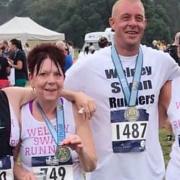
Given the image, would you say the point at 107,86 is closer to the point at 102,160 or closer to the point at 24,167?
the point at 102,160

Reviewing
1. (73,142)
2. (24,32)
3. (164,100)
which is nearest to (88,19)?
(24,32)

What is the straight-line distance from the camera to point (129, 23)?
13.4ft

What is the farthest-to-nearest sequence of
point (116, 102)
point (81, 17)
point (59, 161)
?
point (81, 17), point (116, 102), point (59, 161)

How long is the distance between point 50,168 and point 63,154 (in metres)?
0.11

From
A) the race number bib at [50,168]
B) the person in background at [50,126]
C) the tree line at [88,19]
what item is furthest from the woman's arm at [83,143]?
the tree line at [88,19]

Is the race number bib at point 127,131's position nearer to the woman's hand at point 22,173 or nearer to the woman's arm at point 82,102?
the woman's arm at point 82,102

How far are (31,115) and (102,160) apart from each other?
0.79m

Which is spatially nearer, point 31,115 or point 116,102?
point 31,115

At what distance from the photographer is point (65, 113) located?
358 centimetres

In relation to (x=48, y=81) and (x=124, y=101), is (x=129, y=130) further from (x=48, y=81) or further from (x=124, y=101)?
(x=48, y=81)

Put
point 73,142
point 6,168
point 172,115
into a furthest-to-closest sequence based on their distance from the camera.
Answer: point 172,115 → point 6,168 → point 73,142

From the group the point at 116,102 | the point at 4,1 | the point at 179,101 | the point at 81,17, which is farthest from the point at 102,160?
the point at 4,1

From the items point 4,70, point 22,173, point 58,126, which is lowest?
point 22,173

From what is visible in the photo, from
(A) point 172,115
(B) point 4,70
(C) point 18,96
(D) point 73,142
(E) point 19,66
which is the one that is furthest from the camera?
(E) point 19,66
